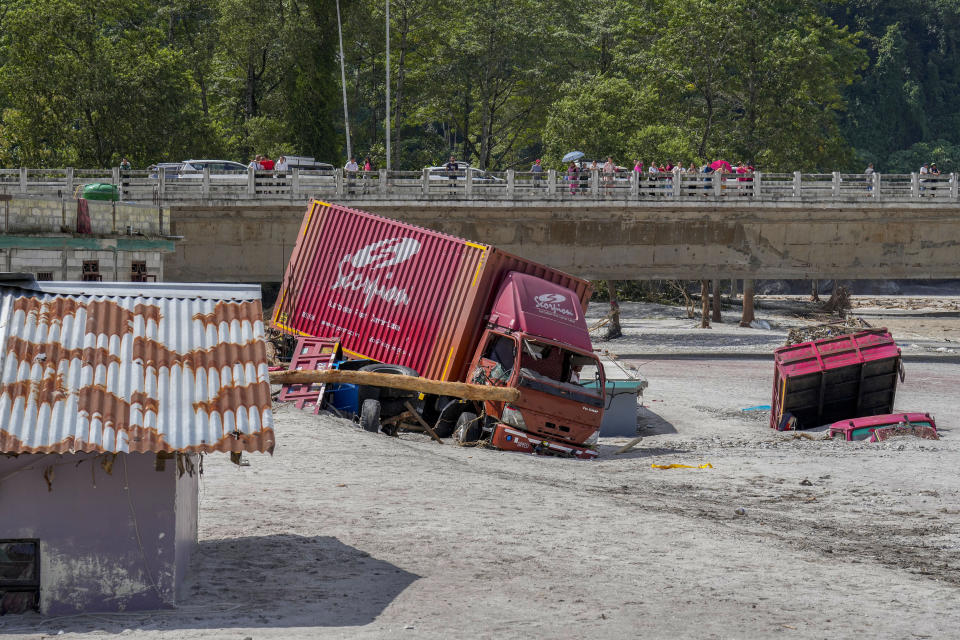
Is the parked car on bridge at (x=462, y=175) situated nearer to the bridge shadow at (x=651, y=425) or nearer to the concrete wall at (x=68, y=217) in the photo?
the concrete wall at (x=68, y=217)

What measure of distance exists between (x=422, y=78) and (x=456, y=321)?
42.9 metres

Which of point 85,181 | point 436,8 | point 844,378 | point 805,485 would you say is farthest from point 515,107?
point 805,485

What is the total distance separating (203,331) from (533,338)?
10.7 m

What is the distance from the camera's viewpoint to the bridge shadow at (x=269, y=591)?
401 inches

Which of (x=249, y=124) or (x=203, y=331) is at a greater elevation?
(x=249, y=124)

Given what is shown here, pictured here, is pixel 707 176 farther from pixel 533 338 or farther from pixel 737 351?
pixel 533 338

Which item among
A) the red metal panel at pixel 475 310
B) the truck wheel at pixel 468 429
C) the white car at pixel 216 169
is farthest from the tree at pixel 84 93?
the truck wheel at pixel 468 429

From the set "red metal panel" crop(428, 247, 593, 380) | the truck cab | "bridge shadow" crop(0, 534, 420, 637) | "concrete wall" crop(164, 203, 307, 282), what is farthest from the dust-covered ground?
"concrete wall" crop(164, 203, 307, 282)

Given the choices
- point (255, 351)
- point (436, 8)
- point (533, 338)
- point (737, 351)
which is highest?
point (436, 8)

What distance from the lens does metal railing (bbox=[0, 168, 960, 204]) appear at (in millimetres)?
38625

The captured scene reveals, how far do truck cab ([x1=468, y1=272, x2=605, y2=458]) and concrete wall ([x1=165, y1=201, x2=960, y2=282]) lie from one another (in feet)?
56.4

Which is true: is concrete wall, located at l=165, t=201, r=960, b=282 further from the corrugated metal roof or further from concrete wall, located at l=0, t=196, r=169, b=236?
the corrugated metal roof

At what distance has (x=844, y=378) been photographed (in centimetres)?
2544

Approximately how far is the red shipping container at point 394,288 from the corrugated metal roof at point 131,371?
11.4m
